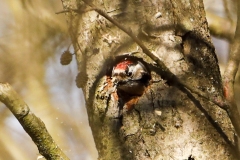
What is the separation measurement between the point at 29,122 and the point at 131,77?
24cm

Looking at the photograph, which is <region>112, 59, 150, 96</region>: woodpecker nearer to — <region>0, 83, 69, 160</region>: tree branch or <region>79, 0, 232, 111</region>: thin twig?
<region>79, 0, 232, 111</region>: thin twig

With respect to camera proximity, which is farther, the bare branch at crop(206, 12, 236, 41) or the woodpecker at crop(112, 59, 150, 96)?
the bare branch at crop(206, 12, 236, 41)

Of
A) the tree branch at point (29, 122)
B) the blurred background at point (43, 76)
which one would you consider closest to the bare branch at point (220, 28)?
the blurred background at point (43, 76)

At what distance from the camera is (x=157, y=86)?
84 centimetres

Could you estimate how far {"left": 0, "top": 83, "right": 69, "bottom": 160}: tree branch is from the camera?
2.46 feet

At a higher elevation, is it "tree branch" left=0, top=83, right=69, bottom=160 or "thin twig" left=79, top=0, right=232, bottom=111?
"thin twig" left=79, top=0, right=232, bottom=111

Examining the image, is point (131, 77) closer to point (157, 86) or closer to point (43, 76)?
point (157, 86)

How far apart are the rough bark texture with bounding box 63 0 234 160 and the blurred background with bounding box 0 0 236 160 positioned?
1193 millimetres

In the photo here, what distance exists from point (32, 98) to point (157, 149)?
1655 mm

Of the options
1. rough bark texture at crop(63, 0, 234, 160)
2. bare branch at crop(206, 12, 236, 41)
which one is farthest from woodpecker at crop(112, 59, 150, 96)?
bare branch at crop(206, 12, 236, 41)

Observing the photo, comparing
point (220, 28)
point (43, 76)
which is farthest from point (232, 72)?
point (43, 76)

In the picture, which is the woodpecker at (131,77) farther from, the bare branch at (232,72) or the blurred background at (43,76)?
the blurred background at (43,76)

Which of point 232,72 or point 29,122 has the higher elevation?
point 232,72

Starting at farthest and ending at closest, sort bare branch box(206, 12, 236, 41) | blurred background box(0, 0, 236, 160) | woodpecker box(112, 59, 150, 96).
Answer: blurred background box(0, 0, 236, 160) < bare branch box(206, 12, 236, 41) < woodpecker box(112, 59, 150, 96)
